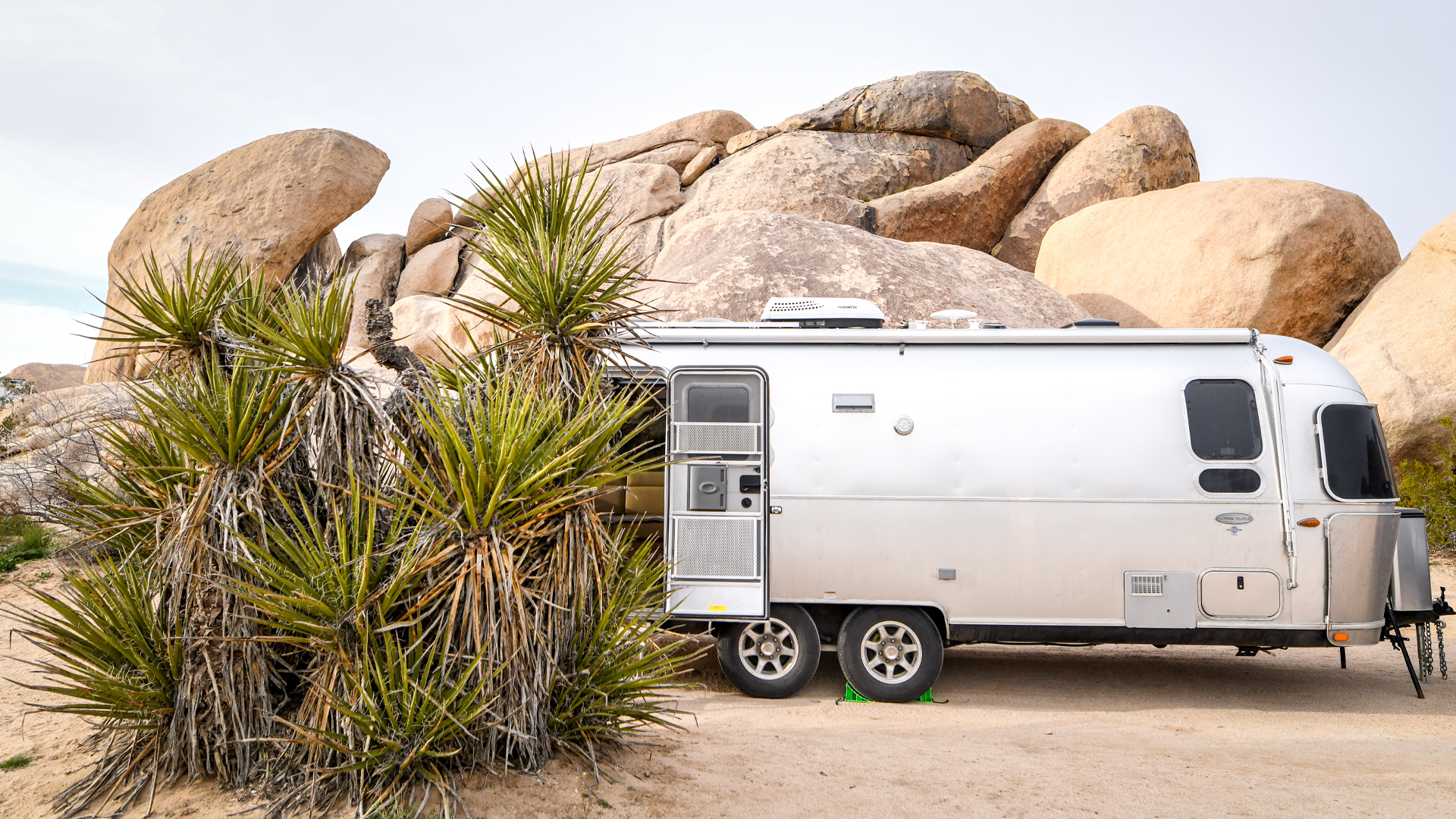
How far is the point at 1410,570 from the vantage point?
278 inches

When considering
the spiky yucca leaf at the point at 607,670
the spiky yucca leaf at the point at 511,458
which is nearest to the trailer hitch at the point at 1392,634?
the spiky yucca leaf at the point at 607,670

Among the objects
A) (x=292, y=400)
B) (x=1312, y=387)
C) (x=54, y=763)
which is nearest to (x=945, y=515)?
(x=1312, y=387)

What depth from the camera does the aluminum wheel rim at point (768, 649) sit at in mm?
7082

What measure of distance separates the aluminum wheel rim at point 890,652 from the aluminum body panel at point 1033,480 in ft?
1.02

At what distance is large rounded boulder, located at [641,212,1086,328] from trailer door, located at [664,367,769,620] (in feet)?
12.7

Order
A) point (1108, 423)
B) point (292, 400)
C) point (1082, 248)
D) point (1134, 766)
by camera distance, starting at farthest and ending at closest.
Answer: point (1082, 248), point (1108, 423), point (1134, 766), point (292, 400)

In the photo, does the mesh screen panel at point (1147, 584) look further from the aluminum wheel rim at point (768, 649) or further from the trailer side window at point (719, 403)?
the trailer side window at point (719, 403)

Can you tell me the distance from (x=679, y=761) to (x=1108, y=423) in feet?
13.7

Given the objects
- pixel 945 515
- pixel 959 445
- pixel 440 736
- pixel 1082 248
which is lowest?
pixel 440 736

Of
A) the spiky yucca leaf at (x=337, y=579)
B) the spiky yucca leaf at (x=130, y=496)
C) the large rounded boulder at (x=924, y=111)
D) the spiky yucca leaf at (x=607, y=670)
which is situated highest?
the large rounded boulder at (x=924, y=111)

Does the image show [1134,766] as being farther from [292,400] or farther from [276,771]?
[292,400]

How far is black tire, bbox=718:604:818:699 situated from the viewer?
277 inches

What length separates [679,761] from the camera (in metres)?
4.71

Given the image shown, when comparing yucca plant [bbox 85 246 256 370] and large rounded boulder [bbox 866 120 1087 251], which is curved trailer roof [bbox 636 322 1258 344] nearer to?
yucca plant [bbox 85 246 256 370]
